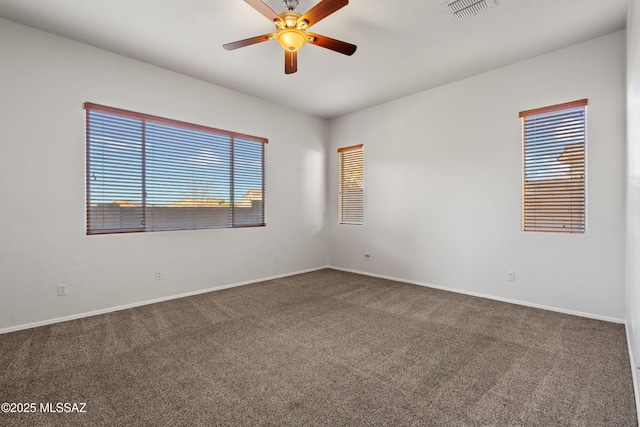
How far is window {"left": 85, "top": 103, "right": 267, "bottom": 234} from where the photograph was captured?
139 inches

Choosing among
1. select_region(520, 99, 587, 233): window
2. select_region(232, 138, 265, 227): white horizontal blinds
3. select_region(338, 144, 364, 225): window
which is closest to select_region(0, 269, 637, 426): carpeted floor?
select_region(520, 99, 587, 233): window

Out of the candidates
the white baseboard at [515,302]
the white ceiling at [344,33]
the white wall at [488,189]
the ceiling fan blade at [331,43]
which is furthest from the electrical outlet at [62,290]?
the white baseboard at [515,302]

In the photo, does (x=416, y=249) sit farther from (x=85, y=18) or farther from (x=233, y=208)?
(x=85, y=18)

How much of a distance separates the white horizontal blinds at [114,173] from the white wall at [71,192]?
4.4 inches

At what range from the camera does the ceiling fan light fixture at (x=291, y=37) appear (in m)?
2.63

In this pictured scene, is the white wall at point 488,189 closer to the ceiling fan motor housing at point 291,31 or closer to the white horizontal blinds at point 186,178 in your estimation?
the white horizontal blinds at point 186,178

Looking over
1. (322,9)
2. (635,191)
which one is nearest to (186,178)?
(322,9)

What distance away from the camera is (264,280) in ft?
16.6

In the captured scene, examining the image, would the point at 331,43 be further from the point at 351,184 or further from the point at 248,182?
the point at 351,184

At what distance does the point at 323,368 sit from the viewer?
228cm

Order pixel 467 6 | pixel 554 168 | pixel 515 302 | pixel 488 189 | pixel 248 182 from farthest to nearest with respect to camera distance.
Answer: pixel 248 182
pixel 488 189
pixel 515 302
pixel 554 168
pixel 467 6

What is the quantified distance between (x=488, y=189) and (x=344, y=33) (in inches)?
106

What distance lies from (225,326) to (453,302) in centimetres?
280

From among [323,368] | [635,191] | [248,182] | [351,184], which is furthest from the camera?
[351,184]
